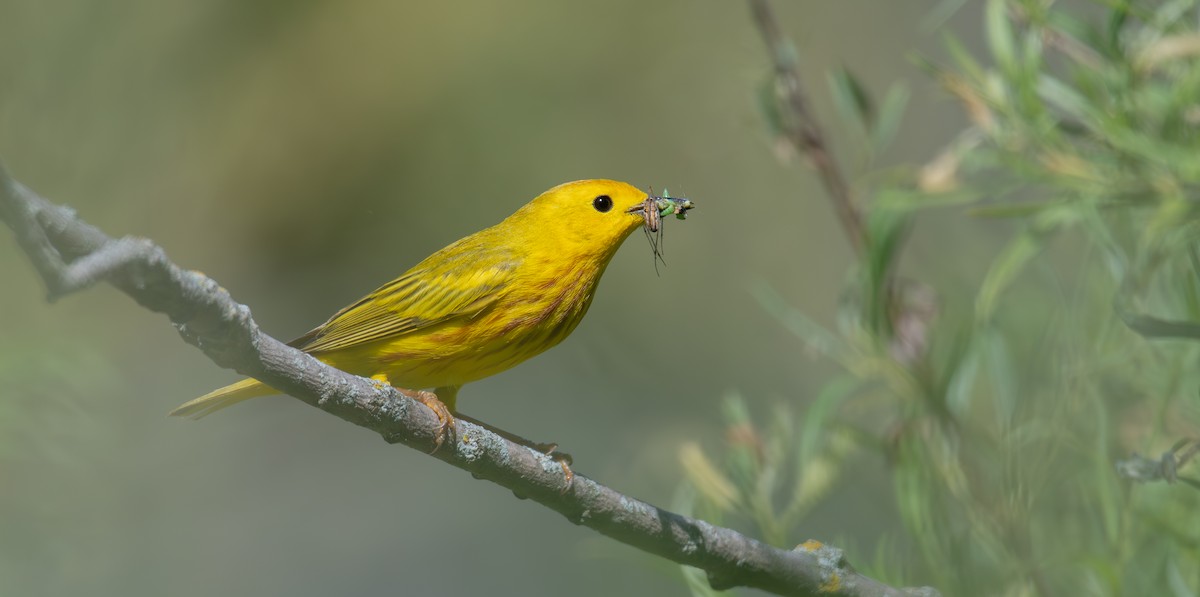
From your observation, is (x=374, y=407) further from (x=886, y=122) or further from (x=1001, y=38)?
(x=886, y=122)

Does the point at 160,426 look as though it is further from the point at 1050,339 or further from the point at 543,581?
the point at 1050,339

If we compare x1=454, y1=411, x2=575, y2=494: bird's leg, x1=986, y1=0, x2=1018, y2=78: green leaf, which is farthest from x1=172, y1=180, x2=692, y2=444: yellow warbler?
x1=986, y1=0, x2=1018, y2=78: green leaf

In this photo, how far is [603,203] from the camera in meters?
3.36

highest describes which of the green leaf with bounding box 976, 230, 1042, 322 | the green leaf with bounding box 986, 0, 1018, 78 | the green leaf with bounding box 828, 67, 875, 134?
the green leaf with bounding box 828, 67, 875, 134

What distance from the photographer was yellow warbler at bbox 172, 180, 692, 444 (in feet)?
10.2

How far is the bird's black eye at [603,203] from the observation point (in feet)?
11.0

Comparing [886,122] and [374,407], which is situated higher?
[886,122]

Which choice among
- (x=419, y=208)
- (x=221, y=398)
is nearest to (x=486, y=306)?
(x=221, y=398)

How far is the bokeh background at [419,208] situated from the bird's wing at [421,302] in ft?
6.28

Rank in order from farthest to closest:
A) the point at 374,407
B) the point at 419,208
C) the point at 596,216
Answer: the point at 419,208 < the point at 596,216 < the point at 374,407

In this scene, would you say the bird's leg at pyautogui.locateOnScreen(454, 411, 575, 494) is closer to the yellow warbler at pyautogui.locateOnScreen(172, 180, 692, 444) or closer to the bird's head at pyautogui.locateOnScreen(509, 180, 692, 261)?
the yellow warbler at pyautogui.locateOnScreen(172, 180, 692, 444)

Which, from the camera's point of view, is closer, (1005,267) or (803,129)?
(1005,267)

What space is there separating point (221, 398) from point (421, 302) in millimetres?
613

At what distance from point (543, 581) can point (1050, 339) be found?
2.33 metres
